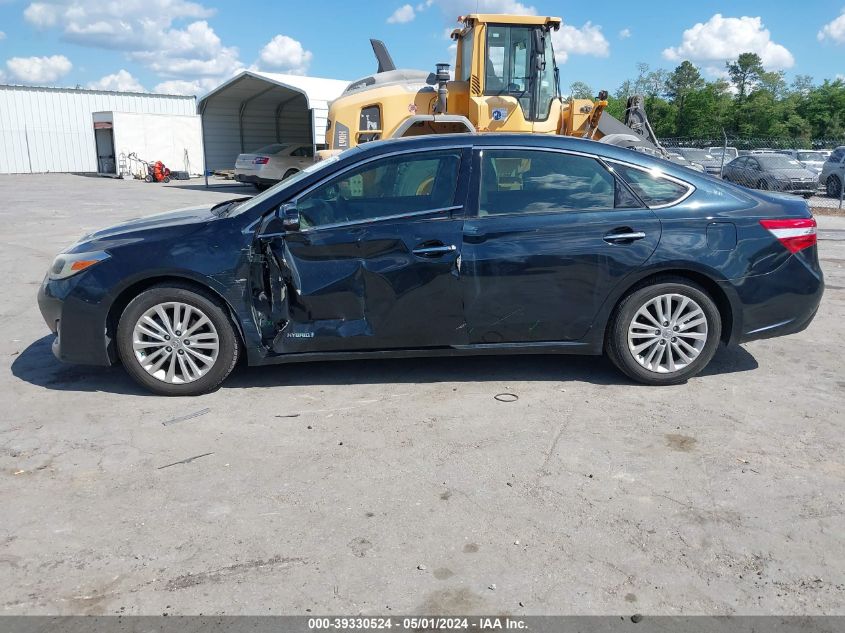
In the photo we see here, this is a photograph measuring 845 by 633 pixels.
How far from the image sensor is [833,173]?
867 inches

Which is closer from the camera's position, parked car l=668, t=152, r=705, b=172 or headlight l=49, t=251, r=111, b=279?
headlight l=49, t=251, r=111, b=279

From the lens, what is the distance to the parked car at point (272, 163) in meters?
24.6

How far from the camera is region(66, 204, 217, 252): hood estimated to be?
4.75m

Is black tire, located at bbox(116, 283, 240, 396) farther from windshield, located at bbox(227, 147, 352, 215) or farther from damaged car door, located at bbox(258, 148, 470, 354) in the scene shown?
windshield, located at bbox(227, 147, 352, 215)

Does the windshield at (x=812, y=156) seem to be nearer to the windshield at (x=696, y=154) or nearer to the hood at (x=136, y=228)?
the windshield at (x=696, y=154)

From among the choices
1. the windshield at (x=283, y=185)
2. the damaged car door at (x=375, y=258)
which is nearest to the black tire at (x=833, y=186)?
the damaged car door at (x=375, y=258)

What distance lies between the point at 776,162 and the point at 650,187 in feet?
62.9

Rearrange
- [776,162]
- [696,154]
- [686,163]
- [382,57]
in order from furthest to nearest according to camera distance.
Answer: [696,154]
[776,162]
[382,57]
[686,163]

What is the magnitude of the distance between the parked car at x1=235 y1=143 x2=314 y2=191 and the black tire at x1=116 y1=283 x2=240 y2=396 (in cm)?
2027

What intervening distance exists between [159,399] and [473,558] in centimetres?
270

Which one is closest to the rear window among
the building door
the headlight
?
the headlight

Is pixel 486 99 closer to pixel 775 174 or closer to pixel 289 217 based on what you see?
pixel 289 217

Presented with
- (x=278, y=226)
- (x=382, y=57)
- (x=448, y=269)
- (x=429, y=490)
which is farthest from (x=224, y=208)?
(x=382, y=57)

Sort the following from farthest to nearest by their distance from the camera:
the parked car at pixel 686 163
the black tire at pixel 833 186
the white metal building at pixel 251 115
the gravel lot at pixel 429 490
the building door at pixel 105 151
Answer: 1. the building door at pixel 105 151
2. the white metal building at pixel 251 115
3. the black tire at pixel 833 186
4. the parked car at pixel 686 163
5. the gravel lot at pixel 429 490
